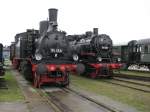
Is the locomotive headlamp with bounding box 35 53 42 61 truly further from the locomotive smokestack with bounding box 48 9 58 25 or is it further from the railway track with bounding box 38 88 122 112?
the railway track with bounding box 38 88 122 112

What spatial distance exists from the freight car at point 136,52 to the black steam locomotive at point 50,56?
12.8 meters

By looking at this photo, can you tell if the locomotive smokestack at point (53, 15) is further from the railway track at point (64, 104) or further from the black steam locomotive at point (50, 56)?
the railway track at point (64, 104)

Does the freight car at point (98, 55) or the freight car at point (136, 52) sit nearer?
the freight car at point (98, 55)

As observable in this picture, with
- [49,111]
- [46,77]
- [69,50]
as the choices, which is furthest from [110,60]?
[49,111]

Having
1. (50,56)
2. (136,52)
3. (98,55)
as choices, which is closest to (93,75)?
(98,55)

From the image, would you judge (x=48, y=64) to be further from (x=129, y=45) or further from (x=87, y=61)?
(x=129, y=45)

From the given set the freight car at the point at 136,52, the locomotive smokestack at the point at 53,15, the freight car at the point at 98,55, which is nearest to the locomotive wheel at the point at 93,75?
the freight car at the point at 98,55

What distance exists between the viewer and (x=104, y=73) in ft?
78.4

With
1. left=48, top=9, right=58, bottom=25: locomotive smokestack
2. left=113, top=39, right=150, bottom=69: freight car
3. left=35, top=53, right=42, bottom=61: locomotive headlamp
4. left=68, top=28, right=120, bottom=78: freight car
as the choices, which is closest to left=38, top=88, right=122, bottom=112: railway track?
left=35, top=53, right=42, bottom=61: locomotive headlamp

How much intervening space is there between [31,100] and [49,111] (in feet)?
7.74

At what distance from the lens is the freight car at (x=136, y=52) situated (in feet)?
104

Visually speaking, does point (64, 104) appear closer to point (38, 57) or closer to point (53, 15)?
point (38, 57)

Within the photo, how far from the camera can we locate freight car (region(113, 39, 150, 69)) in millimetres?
31736

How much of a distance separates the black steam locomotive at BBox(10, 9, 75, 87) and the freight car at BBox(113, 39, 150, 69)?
1285 cm
